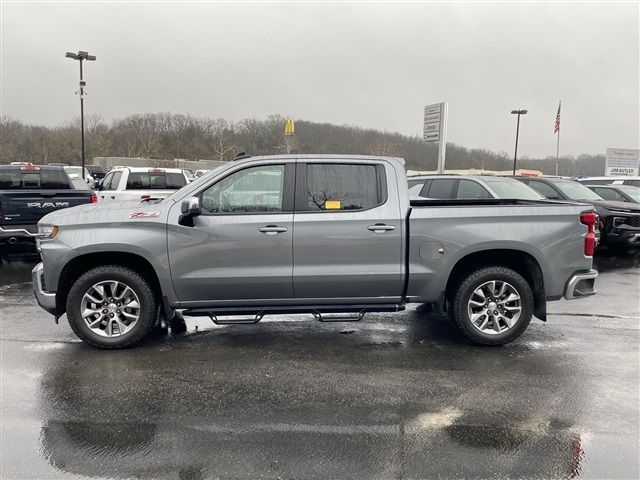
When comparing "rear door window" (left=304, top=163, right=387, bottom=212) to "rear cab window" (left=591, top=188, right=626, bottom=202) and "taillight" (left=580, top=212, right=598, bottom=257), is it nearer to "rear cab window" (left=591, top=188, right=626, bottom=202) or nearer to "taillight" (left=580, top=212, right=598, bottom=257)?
"taillight" (left=580, top=212, right=598, bottom=257)

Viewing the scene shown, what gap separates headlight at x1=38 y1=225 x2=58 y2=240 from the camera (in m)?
4.84

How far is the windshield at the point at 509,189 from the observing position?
9.81m

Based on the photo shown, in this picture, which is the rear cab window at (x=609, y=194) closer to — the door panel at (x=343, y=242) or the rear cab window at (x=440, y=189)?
the rear cab window at (x=440, y=189)

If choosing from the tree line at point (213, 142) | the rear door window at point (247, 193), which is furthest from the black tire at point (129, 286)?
the tree line at point (213, 142)

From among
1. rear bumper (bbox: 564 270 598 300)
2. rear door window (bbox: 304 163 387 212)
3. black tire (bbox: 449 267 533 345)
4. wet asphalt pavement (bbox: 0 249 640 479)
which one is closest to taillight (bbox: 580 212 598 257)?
rear bumper (bbox: 564 270 598 300)

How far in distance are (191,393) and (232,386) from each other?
339 millimetres

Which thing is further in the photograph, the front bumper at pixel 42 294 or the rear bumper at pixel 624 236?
the rear bumper at pixel 624 236

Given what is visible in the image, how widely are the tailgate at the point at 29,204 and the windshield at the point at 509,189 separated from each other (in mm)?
8289

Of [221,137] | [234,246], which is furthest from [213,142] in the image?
[234,246]

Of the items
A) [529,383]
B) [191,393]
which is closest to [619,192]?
[529,383]

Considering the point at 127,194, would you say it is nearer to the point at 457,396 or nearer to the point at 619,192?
the point at 457,396

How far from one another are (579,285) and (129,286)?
455 centimetres

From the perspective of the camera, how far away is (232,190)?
16.3ft

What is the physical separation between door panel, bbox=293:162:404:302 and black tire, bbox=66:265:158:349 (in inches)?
58.2
